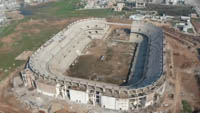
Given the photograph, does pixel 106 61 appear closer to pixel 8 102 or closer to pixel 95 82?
pixel 95 82

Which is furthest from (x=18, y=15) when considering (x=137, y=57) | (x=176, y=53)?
(x=176, y=53)

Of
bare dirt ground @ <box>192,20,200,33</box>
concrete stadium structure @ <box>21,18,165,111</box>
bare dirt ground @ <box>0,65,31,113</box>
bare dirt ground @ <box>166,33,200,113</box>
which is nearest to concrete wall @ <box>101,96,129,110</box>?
concrete stadium structure @ <box>21,18,165,111</box>

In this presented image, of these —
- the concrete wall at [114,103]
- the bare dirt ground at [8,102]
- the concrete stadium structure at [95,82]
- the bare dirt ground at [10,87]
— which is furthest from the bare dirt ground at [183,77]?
the bare dirt ground at [10,87]

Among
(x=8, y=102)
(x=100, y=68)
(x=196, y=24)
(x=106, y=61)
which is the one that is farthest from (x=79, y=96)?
(x=196, y=24)

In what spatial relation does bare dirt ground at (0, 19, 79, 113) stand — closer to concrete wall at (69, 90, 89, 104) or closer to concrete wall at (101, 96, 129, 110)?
concrete wall at (69, 90, 89, 104)

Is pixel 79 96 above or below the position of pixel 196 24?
below

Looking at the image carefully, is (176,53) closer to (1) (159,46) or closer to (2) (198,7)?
(1) (159,46)
